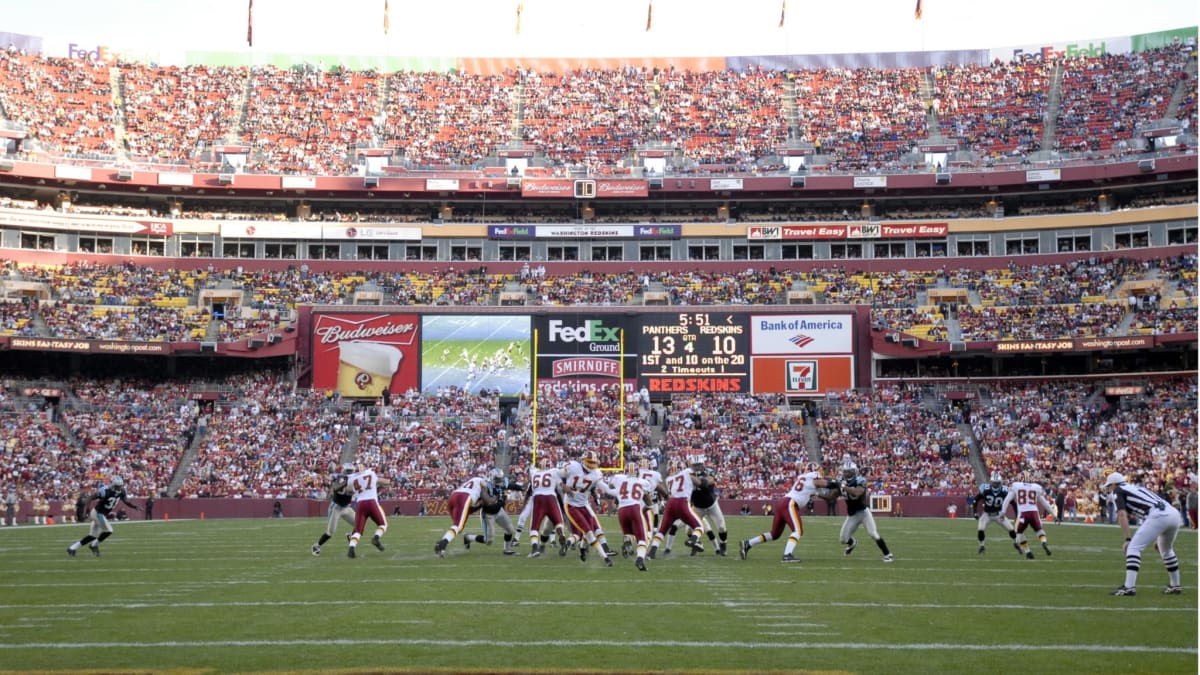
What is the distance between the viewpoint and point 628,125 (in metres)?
62.7

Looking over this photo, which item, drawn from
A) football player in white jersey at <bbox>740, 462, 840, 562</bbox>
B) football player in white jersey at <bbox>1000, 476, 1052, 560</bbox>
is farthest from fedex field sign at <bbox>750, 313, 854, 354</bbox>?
football player in white jersey at <bbox>740, 462, 840, 562</bbox>

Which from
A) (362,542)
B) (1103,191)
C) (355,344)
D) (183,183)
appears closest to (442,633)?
(362,542)

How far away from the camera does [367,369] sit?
5153 cm

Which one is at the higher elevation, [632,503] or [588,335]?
[588,335]

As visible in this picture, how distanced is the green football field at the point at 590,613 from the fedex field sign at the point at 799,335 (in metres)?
29.0

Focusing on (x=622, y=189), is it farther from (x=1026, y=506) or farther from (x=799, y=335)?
(x=1026, y=506)

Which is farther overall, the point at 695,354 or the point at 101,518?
the point at 695,354

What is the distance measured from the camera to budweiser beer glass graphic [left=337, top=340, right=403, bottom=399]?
169 feet

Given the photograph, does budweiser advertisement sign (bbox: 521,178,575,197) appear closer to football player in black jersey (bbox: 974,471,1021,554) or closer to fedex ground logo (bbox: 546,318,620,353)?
fedex ground logo (bbox: 546,318,620,353)

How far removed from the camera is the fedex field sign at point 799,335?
2008 inches

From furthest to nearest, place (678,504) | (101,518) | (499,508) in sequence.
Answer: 1. (101,518)
2. (499,508)
3. (678,504)

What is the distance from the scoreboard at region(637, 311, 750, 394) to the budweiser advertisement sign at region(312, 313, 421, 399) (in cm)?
925

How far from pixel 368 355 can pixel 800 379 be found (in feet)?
56.9

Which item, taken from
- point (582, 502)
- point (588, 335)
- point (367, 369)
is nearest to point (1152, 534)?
point (582, 502)
